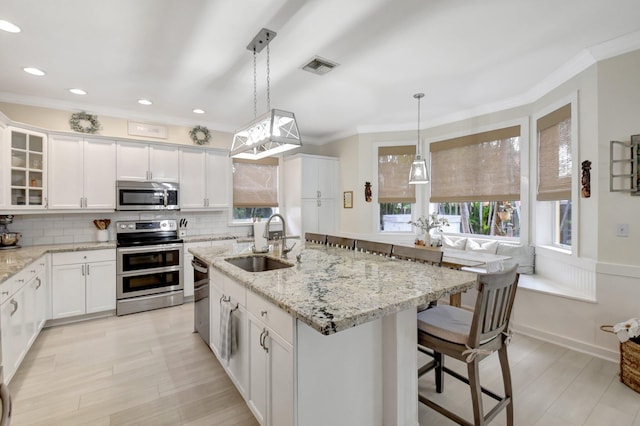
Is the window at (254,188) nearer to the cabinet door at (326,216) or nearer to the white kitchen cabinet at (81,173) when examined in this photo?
the cabinet door at (326,216)

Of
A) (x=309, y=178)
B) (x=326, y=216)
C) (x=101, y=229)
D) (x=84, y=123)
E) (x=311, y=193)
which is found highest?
(x=84, y=123)

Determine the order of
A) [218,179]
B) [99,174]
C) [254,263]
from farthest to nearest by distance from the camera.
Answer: [218,179] < [99,174] < [254,263]

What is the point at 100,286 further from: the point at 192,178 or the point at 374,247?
the point at 374,247

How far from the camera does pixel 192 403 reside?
7.22ft

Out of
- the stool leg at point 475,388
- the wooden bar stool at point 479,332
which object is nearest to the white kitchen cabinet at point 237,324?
the wooden bar stool at point 479,332

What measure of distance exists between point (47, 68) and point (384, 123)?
14.1 feet

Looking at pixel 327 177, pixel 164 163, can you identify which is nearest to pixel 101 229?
pixel 164 163

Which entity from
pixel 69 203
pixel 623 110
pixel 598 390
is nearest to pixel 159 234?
pixel 69 203

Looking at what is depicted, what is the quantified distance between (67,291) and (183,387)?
2.30 meters

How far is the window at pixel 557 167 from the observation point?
3.20 metres

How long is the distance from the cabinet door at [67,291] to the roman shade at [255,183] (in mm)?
2290

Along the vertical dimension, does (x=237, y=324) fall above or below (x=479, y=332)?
below

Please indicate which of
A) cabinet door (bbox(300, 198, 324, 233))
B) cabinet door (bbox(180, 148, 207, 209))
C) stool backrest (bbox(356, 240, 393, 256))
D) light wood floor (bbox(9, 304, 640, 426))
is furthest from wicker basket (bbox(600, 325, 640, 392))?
cabinet door (bbox(180, 148, 207, 209))

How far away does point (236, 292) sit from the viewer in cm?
214
